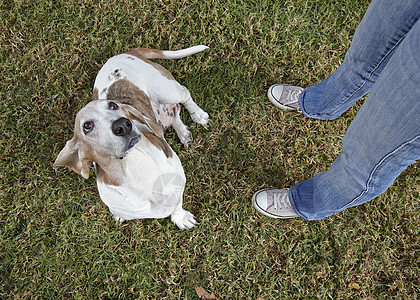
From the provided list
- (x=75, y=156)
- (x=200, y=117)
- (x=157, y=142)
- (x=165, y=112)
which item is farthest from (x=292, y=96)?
(x=75, y=156)

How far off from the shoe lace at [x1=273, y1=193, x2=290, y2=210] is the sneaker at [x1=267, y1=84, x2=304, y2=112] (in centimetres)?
109

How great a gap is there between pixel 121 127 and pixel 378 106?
1720mm

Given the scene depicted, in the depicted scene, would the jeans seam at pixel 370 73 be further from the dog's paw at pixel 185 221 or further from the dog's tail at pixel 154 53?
the dog's paw at pixel 185 221

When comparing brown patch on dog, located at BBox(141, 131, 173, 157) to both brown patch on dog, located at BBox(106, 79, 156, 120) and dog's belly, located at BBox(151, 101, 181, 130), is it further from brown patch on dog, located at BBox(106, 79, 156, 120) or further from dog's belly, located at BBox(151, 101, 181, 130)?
dog's belly, located at BBox(151, 101, 181, 130)

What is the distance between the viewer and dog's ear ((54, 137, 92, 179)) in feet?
8.58

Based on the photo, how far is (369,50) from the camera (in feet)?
7.57

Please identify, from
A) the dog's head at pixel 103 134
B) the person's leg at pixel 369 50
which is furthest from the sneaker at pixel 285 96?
the dog's head at pixel 103 134

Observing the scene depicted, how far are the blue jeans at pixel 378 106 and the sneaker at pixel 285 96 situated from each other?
844 millimetres

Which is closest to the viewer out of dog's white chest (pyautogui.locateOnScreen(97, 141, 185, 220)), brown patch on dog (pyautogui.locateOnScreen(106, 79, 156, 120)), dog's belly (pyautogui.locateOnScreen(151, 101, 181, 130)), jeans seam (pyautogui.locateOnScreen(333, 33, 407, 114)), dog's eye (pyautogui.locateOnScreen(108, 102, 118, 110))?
jeans seam (pyautogui.locateOnScreen(333, 33, 407, 114))

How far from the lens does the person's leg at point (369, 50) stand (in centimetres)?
195

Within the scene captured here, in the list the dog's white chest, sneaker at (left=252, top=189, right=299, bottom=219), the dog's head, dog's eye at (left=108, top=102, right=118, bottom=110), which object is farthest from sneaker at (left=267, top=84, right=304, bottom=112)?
Answer: dog's eye at (left=108, top=102, right=118, bottom=110)

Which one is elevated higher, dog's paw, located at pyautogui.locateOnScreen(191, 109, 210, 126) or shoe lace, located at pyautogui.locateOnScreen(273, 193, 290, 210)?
dog's paw, located at pyautogui.locateOnScreen(191, 109, 210, 126)

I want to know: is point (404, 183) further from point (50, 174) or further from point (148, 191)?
point (50, 174)

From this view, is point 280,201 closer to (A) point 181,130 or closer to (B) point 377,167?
(A) point 181,130
